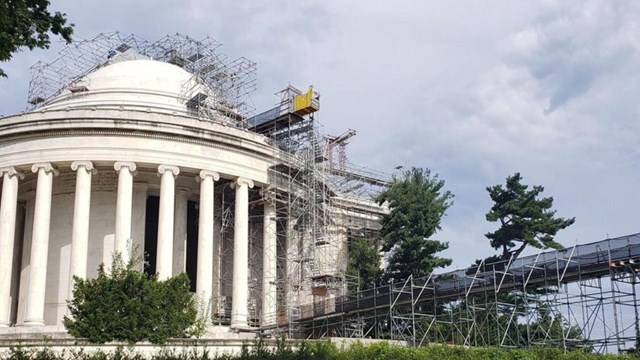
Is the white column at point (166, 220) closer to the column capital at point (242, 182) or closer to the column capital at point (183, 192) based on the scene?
the column capital at point (183, 192)

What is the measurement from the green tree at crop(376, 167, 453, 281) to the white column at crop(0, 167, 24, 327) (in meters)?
31.6

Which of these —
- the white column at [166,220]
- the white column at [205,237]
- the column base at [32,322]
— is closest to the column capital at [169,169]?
the white column at [166,220]

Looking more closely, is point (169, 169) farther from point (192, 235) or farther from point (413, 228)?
point (413, 228)

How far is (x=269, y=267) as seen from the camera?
66.6 metres

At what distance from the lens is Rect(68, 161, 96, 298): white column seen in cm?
5891

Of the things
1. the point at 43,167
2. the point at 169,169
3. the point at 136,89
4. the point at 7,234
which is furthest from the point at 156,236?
the point at 136,89

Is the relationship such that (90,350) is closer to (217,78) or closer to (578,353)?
(578,353)

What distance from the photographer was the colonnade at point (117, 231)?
195ft

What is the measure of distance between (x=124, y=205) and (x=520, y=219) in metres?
33.6

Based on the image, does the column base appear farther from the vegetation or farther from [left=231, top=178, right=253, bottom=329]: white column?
the vegetation

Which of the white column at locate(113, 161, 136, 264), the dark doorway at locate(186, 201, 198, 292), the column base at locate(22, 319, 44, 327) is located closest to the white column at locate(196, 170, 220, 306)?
the white column at locate(113, 161, 136, 264)

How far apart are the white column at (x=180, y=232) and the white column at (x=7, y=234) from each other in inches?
502

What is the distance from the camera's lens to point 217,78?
81812 millimetres

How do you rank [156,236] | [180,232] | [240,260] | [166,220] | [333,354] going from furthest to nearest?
1. [156,236]
2. [180,232]
3. [240,260]
4. [166,220]
5. [333,354]
